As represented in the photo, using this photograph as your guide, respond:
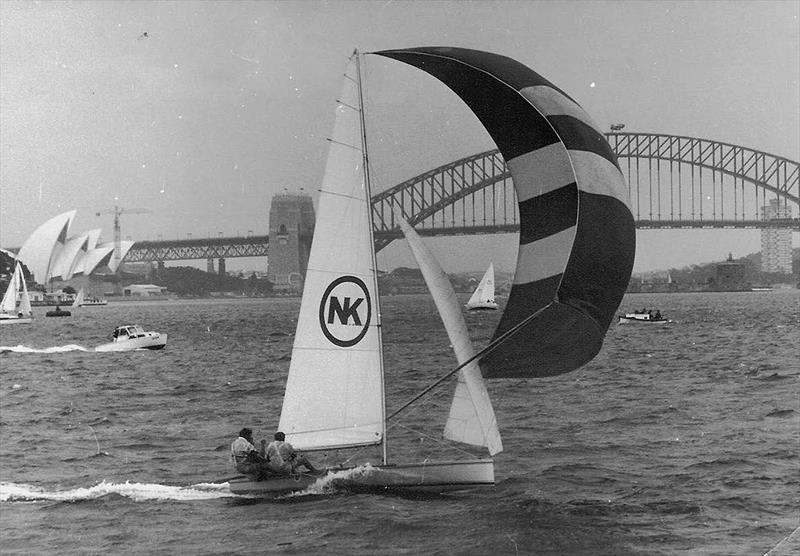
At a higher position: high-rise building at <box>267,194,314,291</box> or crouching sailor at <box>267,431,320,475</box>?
high-rise building at <box>267,194,314,291</box>

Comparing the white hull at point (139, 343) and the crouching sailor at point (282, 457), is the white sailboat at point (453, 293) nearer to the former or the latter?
the crouching sailor at point (282, 457)

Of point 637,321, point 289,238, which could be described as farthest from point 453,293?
point 289,238

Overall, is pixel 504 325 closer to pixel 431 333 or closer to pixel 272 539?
pixel 272 539

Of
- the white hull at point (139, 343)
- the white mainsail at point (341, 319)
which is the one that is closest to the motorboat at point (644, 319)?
the white hull at point (139, 343)

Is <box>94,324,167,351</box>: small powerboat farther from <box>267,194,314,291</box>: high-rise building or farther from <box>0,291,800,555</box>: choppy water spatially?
<box>267,194,314,291</box>: high-rise building

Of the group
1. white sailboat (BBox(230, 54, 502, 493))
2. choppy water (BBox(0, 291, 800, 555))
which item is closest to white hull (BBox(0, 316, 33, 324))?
choppy water (BBox(0, 291, 800, 555))

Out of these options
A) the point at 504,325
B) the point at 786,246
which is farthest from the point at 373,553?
the point at 786,246

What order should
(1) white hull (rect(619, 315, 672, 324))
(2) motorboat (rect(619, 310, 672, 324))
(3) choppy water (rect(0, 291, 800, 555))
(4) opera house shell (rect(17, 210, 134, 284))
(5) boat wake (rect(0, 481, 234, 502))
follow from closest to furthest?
(3) choppy water (rect(0, 291, 800, 555)), (5) boat wake (rect(0, 481, 234, 502)), (2) motorboat (rect(619, 310, 672, 324)), (1) white hull (rect(619, 315, 672, 324)), (4) opera house shell (rect(17, 210, 134, 284))

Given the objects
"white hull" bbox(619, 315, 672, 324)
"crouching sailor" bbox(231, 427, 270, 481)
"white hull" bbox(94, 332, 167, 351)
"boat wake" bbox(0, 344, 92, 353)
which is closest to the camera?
"crouching sailor" bbox(231, 427, 270, 481)
